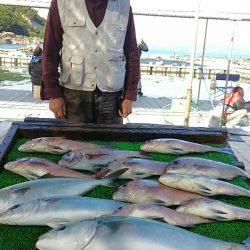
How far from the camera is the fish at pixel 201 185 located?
196 centimetres

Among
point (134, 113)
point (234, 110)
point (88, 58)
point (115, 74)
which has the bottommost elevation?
point (134, 113)

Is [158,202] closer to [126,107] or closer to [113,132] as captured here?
[113,132]

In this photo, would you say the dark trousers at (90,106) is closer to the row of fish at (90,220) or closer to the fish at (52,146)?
the fish at (52,146)

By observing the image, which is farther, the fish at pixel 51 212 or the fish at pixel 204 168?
the fish at pixel 204 168

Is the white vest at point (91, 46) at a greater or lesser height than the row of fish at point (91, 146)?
greater

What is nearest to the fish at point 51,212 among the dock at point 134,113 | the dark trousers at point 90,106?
the dark trousers at point 90,106

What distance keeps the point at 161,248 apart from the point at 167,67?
33483 mm

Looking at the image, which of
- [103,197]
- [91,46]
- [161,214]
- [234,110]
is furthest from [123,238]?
[234,110]

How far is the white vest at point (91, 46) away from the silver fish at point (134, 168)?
4.77 feet

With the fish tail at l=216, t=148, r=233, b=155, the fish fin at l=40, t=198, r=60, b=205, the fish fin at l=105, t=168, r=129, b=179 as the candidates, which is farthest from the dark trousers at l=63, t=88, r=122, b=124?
the fish fin at l=40, t=198, r=60, b=205

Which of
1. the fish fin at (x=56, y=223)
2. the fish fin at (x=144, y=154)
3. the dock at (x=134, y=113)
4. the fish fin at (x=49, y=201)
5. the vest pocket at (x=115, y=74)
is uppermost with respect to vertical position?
the vest pocket at (x=115, y=74)

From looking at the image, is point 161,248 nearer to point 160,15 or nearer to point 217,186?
point 217,186

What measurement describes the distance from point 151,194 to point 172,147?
73cm

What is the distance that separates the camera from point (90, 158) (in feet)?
7.45
